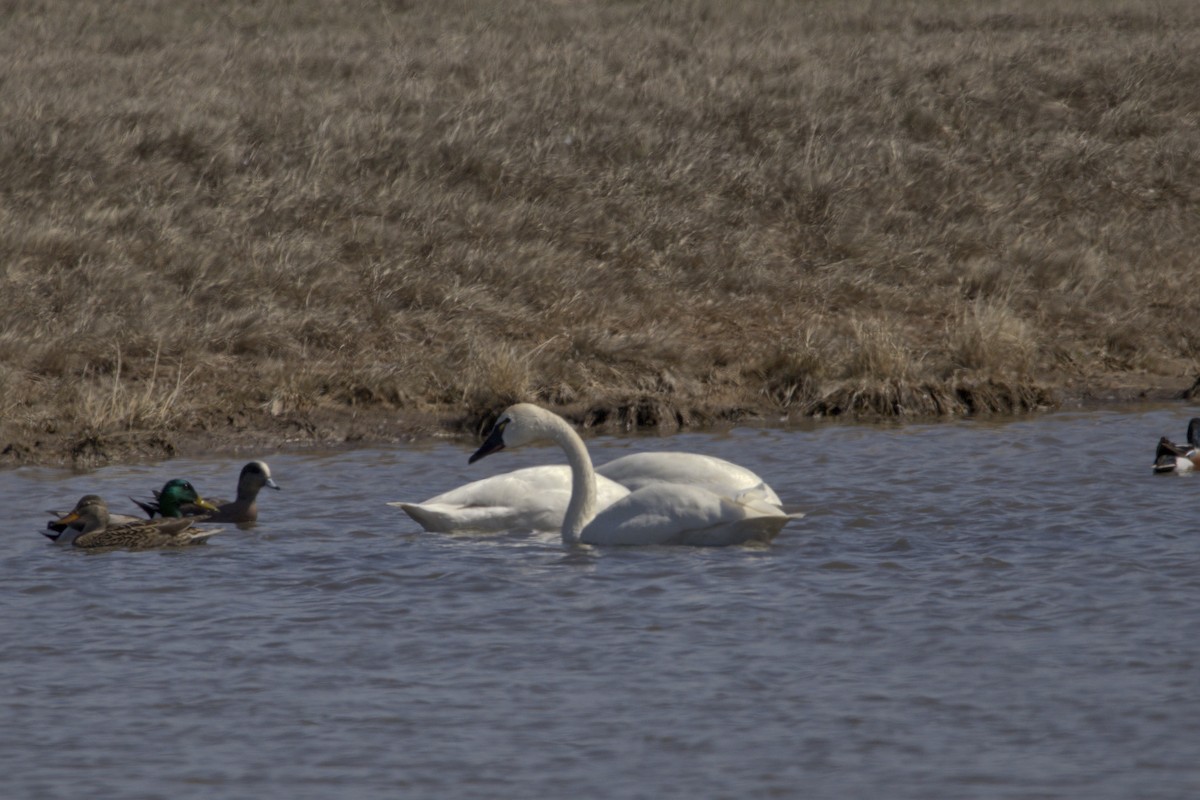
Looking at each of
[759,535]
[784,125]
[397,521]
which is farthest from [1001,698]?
[784,125]

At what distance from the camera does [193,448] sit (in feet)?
44.4

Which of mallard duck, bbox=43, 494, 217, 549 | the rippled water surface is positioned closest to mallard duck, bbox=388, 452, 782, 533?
the rippled water surface

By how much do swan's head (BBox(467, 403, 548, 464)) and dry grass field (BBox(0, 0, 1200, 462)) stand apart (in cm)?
347

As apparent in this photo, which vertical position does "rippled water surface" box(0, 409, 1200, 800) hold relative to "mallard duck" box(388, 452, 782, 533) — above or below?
below

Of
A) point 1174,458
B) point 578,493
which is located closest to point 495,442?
point 578,493

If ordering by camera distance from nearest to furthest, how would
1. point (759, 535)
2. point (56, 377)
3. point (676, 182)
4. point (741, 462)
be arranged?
point (759, 535)
point (741, 462)
point (56, 377)
point (676, 182)

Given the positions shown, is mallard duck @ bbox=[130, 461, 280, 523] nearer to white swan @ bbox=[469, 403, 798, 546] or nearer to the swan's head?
the swan's head

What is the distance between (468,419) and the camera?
14109 mm

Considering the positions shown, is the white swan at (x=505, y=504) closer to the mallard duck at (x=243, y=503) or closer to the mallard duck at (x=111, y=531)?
the mallard duck at (x=243, y=503)

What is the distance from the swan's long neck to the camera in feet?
33.4

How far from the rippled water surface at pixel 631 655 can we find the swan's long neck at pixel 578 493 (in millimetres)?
376

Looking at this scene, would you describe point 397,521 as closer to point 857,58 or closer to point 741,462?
point 741,462

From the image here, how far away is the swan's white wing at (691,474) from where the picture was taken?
10398 millimetres

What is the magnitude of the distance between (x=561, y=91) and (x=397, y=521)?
13.7 metres
